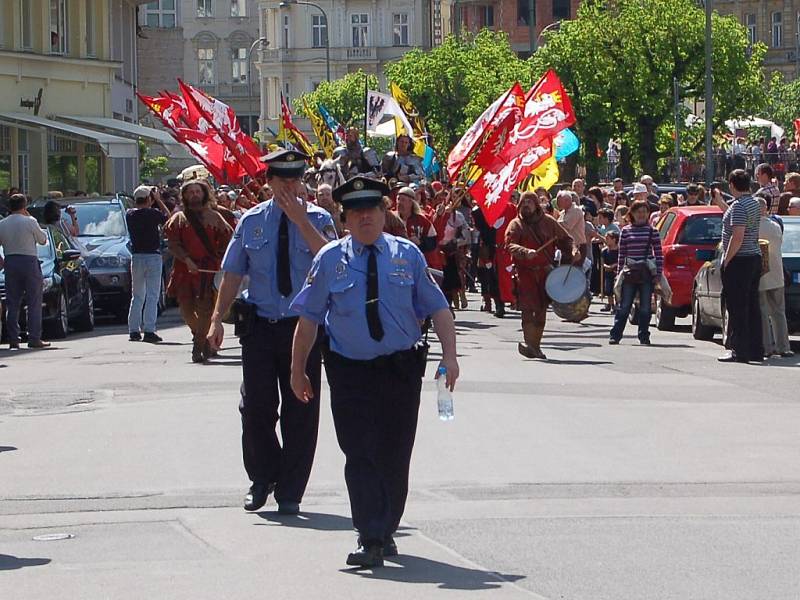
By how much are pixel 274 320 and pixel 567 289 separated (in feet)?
34.3

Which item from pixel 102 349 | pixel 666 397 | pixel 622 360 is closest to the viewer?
pixel 666 397

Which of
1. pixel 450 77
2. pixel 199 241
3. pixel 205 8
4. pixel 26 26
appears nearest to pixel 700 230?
pixel 199 241

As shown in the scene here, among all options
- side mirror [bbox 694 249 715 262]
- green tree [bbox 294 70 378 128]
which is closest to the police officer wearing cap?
side mirror [bbox 694 249 715 262]

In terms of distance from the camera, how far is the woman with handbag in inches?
849

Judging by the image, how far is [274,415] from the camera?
9.73 m

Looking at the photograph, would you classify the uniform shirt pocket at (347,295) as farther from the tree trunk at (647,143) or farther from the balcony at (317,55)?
the balcony at (317,55)

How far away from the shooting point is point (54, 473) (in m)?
11.1

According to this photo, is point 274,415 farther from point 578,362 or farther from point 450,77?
point 450,77

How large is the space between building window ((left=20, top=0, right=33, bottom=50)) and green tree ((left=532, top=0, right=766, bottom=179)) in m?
19.7

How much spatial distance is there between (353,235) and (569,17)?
104542mm

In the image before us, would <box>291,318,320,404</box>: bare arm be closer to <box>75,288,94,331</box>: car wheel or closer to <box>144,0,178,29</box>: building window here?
<box>75,288,94,331</box>: car wheel

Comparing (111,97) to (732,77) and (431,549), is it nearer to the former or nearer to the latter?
(732,77)

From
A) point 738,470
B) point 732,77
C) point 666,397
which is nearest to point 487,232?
point 666,397

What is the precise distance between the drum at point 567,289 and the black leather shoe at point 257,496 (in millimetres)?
10242
